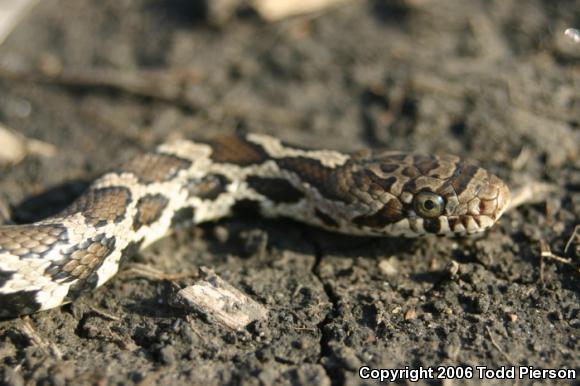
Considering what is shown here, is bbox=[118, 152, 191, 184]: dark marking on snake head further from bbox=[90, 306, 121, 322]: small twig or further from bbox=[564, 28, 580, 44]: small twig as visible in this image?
bbox=[564, 28, 580, 44]: small twig

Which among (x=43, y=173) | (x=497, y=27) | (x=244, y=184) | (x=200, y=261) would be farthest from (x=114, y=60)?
(x=497, y=27)

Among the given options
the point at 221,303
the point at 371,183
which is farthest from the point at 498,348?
the point at 221,303

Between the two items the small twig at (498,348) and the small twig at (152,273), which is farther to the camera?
the small twig at (152,273)

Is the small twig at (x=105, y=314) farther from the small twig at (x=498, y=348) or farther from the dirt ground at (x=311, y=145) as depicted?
the small twig at (x=498, y=348)

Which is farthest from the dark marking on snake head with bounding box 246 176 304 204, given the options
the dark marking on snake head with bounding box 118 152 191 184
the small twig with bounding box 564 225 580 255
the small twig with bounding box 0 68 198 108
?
the small twig with bounding box 564 225 580 255

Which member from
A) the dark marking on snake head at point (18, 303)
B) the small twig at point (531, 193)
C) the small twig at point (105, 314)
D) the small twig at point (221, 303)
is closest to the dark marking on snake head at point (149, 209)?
the small twig at point (105, 314)

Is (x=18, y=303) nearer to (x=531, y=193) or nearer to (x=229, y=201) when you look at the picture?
(x=229, y=201)

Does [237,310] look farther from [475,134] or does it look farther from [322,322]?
[475,134]

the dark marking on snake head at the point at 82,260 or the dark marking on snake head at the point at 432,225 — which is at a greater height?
the dark marking on snake head at the point at 432,225
